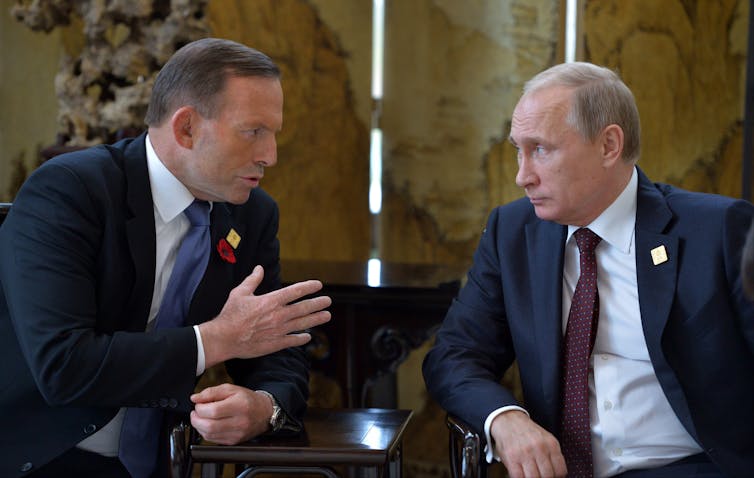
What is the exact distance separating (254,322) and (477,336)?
2.38 ft

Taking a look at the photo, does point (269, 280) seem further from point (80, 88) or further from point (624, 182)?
point (80, 88)

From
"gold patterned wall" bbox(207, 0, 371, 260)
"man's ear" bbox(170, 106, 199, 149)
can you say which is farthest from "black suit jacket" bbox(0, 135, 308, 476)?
"gold patterned wall" bbox(207, 0, 371, 260)

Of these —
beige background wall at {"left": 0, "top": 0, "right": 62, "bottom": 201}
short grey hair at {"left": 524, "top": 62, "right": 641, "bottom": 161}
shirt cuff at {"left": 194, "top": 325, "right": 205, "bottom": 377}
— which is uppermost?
beige background wall at {"left": 0, "top": 0, "right": 62, "bottom": 201}

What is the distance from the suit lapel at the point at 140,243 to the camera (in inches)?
105

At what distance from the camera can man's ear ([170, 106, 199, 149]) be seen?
9.02ft

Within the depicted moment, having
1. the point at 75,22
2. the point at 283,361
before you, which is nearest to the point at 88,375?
the point at 283,361

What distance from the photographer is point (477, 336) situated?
2.93 m

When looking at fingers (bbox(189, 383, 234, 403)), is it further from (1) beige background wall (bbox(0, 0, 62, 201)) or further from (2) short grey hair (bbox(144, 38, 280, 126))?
(1) beige background wall (bbox(0, 0, 62, 201))

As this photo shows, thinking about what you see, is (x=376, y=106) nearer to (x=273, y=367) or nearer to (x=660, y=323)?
(x=273, y=367)

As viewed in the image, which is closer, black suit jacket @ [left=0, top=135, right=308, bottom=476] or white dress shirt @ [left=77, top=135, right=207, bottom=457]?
black suit jacket @ [left=0, top=135, right=308, bottom=476]

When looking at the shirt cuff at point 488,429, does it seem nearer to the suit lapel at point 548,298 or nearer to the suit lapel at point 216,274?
the suit lapel at point 548,298

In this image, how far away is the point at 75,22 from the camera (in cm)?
473

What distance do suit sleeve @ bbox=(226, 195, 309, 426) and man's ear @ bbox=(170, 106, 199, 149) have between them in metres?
0.36

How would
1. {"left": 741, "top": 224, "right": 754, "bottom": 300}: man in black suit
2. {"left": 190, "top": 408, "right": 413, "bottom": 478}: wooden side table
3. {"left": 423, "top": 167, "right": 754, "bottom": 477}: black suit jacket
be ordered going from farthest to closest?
{"left": 423, "top": 167, "right": 754, "bottom": 477}: black suit jacket < {"left": 190, "top": 408, "right": 413, "bottom": 478}: wooden side table < {"left": 741, "top": 224, "right": 754, "bottom": 300}: man in black suit
